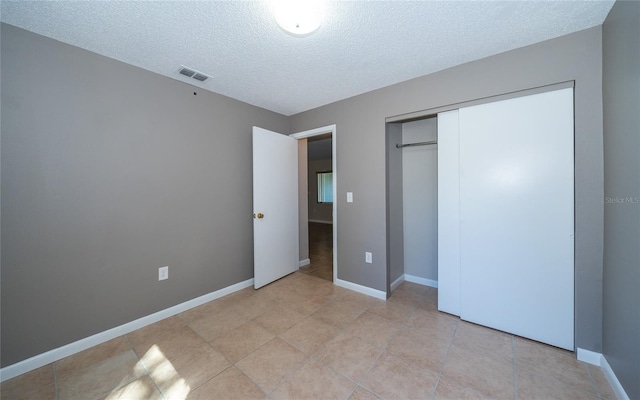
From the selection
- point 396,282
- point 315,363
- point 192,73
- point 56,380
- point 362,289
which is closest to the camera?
point 56,380

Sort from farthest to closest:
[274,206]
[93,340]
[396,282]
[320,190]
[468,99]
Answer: [320,190] → [274,206] → [396,282] → [468,99] → [93,340]

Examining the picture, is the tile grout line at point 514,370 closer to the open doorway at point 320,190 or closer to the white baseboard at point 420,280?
the white baseboard at point 420,280

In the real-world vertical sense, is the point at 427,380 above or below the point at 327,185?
below

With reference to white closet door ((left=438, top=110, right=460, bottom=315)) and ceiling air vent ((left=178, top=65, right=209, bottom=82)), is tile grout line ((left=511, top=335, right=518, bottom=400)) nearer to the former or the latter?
white closet door ((left=438, top=110, right=460, bottom=315))

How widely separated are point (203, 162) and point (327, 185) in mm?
6457

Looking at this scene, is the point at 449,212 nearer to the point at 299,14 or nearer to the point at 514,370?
the point at 514,370

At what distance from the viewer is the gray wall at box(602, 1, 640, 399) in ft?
4.05

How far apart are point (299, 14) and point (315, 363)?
2.33 metres

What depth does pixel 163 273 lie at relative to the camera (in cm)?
228

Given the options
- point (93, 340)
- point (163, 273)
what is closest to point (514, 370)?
point (163, 273)

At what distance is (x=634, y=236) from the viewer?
125cm

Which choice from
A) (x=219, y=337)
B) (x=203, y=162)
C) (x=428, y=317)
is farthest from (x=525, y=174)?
(x=203, y=162)

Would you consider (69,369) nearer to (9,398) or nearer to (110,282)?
(9,398)


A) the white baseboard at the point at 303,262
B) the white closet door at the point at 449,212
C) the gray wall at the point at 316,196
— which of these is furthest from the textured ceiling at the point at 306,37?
the gray wall at the point at 316,196
